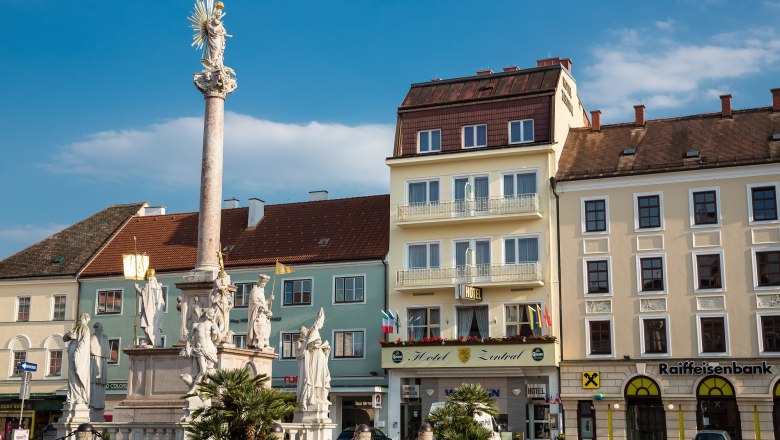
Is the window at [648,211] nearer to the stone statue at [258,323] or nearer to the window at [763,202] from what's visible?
the window at [763,202]

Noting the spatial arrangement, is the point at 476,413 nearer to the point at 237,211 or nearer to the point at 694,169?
the point at 694,169

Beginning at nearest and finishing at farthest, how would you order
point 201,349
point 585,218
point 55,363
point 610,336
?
point 201,349
point 610,336
point 585,218
point 55,363

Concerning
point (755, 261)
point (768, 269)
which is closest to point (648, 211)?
point (755, 261)

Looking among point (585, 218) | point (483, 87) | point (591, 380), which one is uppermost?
point (483, 87)

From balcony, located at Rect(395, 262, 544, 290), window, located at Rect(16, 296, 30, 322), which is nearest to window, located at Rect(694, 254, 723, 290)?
balcony, located at Rect(395, 262, 544, 290)

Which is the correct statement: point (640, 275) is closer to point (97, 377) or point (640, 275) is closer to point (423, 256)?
point (423, 256)

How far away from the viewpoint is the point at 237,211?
56031 mm

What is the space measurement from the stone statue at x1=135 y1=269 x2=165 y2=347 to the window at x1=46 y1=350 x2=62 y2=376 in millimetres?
24606

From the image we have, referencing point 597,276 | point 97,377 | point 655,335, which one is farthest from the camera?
point 597,276

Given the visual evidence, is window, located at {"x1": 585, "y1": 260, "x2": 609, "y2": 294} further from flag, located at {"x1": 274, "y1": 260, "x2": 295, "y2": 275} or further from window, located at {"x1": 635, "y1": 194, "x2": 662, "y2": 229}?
flag, located at {"x1": 274, "y1": 260, "x2": 295, "y2": 275}

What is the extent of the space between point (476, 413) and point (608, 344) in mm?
15102

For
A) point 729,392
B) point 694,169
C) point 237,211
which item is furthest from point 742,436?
point 237,211

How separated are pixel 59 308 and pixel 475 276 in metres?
23.2

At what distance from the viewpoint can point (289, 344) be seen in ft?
161
